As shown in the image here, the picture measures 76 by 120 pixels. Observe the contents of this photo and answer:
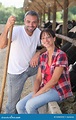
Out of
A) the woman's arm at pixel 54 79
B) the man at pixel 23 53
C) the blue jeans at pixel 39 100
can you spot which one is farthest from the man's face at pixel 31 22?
the blue jeans at pixel 39 100

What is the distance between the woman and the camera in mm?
3178

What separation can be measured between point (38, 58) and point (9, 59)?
35 cm

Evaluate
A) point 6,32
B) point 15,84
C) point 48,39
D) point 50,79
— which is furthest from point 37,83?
point 6,32

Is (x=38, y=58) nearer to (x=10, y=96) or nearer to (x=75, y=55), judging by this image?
(x=10, y=96)

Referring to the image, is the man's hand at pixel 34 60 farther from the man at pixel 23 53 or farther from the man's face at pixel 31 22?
the man's face at pixel 31 22

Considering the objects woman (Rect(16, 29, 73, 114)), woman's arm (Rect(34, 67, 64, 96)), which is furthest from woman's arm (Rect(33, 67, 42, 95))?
woman's arm (Rect(34, 67, 64, 96))

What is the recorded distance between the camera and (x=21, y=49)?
3549 mm

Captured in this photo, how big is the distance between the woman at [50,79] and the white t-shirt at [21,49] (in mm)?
298

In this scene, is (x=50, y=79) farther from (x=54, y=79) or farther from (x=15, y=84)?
(x=15, y=84)

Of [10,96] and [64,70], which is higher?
[64,70]

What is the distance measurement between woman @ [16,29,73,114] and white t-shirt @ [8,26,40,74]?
30 centimetres
